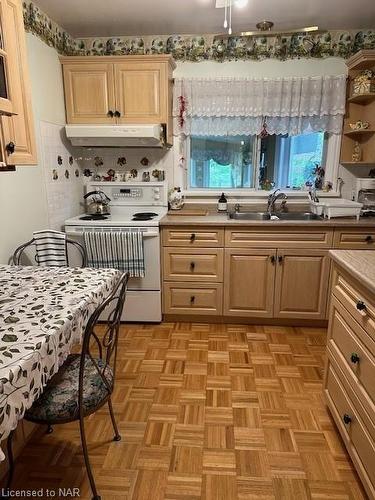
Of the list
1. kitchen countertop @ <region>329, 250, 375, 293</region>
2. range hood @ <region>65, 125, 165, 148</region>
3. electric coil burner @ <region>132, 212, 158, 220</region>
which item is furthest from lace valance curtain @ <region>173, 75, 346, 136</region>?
kitchen countertop @ <region>329, 250, 375, 293</region>

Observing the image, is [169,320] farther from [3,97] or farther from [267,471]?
[3,97]

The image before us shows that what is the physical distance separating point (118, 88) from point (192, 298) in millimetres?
1847

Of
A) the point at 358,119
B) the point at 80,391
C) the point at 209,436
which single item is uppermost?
the point at 358,119

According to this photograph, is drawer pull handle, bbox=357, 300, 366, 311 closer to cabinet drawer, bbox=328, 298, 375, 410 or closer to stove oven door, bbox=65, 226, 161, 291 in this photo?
cabinet drawer, bbox=328, 298, 375, 410

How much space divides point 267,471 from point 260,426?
276 mm

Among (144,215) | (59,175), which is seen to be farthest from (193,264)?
(59,175)

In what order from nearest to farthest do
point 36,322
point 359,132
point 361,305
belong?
1. point 36,322
2. point 361,305
3. point 359,132

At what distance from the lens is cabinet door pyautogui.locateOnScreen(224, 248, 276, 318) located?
2.76 m

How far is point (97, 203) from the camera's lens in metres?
3.07

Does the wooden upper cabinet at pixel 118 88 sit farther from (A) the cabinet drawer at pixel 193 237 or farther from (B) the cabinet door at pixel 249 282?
(B) the cabinet door at pixel 249 282

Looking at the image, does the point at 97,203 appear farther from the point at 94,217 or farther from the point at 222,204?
the point at 222,204

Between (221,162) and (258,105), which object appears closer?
(258,105)

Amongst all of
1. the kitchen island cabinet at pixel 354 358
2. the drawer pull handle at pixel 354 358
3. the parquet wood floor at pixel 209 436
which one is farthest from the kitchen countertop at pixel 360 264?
the parquet wood floor at pixel 209 436

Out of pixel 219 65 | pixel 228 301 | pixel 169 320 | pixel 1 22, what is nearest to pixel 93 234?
pixel 169 320
